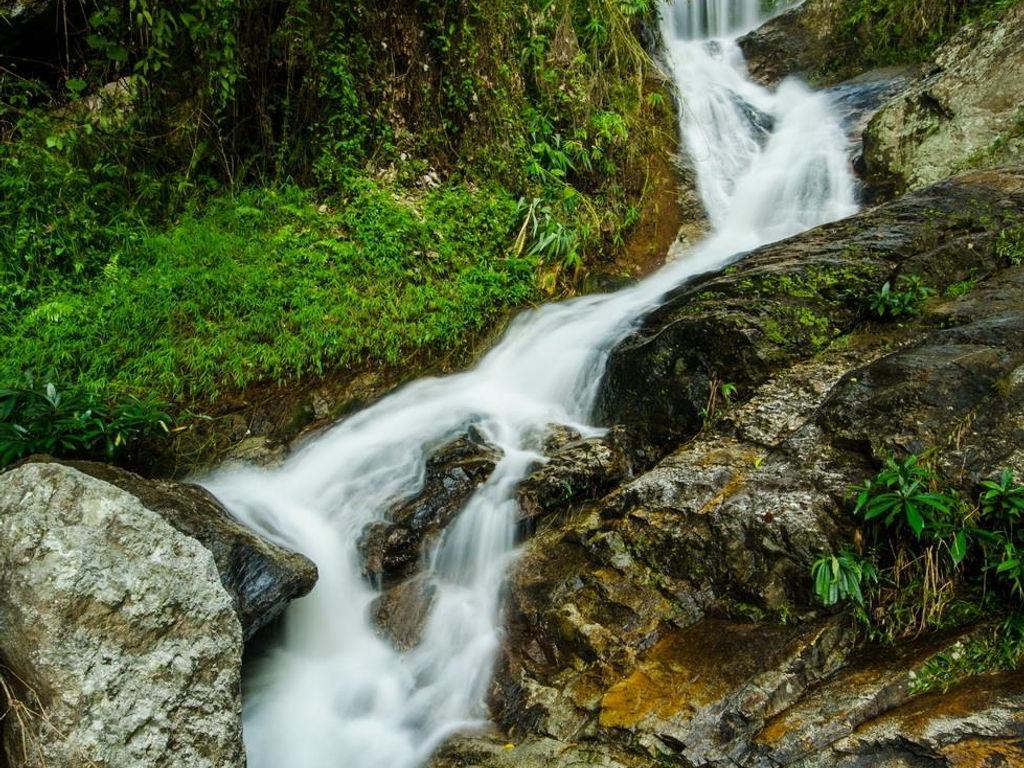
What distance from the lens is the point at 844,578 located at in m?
3.18

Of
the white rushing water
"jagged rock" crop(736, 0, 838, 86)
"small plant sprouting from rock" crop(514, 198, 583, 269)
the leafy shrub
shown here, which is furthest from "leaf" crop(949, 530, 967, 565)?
"jagged rock" crop(736, 0, 838, 86)

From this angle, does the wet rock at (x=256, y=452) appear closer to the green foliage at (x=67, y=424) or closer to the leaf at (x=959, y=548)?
the green foliage at (x=67, y=424)

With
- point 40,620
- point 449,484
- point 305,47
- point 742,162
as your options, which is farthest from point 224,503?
point 742,162

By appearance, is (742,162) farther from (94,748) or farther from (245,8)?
(94,748)

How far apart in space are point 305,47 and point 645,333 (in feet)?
14.7

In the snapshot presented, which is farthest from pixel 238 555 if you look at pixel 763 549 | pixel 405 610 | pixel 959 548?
pixel 959 548

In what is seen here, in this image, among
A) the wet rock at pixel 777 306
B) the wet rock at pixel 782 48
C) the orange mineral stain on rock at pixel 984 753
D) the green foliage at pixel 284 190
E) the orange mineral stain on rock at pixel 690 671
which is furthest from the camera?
the wet rock at pixel 782 48

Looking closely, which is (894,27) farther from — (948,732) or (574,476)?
(948,732)

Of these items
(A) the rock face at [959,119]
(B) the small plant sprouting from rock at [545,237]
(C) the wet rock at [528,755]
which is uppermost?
(A) the rock face at [959,119]

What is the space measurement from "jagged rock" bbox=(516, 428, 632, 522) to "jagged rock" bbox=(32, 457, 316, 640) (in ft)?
5.13

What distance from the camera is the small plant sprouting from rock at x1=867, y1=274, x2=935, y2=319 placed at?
464 cm

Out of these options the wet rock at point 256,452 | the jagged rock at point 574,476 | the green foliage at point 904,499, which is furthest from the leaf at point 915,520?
the wet rock at point 256,452

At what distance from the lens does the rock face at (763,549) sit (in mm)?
2844

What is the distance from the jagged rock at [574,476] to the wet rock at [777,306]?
313mm
